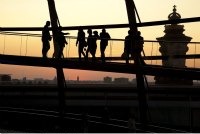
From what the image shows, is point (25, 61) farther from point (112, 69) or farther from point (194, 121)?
point (194, 121)

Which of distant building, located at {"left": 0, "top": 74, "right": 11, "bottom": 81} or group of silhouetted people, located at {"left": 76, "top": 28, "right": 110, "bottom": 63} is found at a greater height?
distant building, located at {"left": 0, "top": 74, "right": 11, "bottom": 81}

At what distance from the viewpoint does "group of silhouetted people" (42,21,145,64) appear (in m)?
16.8

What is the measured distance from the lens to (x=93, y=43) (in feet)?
58.7

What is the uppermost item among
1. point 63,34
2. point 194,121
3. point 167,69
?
point 63,34

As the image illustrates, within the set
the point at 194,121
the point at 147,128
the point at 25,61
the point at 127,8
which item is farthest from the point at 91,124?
the point at 194,121

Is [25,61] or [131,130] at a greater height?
[25,61]

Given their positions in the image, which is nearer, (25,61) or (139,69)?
(139,69)

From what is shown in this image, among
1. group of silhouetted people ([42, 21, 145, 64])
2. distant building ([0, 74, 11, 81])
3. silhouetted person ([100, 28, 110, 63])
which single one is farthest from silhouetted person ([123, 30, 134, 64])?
distant building ([0, 74, 11, 81])

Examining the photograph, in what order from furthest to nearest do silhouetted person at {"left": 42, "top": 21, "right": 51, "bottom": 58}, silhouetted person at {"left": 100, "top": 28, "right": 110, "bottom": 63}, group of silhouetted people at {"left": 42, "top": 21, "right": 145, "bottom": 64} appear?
silhouetted person at {"left": 42, "top": 21, "right": 51, "bottom": 58}, silhouetted person at {"left": 100, "top": 28, "right": 110, "bottom": 63}, group of silhouetted people at {"left": 42, "top": 21, "right": 145, "bottom": 64}

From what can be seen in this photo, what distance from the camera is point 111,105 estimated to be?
104ft

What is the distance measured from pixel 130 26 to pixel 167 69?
8.37 feet

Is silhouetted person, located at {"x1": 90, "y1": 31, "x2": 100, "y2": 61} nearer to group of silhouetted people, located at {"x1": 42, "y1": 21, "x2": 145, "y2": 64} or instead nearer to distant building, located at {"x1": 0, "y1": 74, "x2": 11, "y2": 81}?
group of silhouetted people, located at {"x1": 42, "y1": 21, "x2": 145, "y2": 64}

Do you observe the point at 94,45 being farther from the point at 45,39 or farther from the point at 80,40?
the point at 45,39

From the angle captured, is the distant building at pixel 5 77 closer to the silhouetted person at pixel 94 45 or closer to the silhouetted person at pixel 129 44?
the silhouetted person at pixel 94 45
